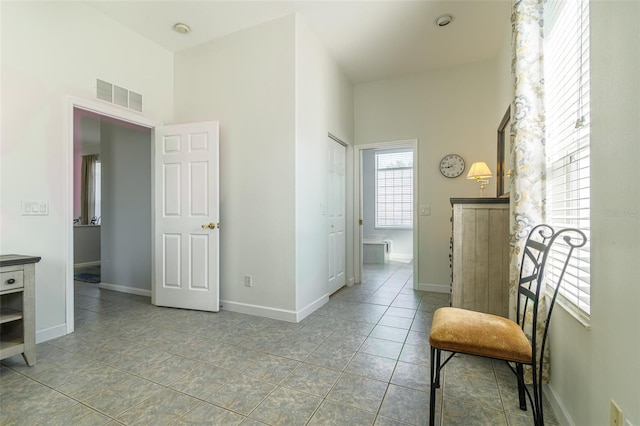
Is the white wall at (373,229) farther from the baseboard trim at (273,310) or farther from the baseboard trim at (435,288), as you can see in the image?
the baseboard trim at (273,310)

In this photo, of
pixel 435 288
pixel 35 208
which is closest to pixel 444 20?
pixel 435 288

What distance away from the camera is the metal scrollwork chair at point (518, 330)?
4.36ft

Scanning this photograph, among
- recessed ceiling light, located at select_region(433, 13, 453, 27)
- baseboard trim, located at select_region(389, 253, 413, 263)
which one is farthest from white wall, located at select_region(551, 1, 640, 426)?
baseboard trim, located at select_region(389, 253, 413, 263)

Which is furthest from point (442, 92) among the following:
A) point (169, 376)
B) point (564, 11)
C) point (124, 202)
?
point (124, 202)

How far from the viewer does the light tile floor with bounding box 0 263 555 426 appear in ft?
5.08

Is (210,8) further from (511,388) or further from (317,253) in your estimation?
(511,388)

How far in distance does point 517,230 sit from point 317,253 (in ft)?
6.54

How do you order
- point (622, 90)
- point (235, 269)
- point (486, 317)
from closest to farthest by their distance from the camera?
point (622, 90) → point (486, 317) → point (235, 269)

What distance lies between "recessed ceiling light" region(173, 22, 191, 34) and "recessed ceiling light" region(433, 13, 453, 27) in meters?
2.62

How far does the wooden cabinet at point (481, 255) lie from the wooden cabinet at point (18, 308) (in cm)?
321

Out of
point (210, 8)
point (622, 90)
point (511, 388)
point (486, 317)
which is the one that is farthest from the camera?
point (210, 8)

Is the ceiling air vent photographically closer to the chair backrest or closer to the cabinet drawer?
the cabinet drawer

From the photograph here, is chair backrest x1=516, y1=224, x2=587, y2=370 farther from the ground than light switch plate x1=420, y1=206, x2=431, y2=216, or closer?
closer

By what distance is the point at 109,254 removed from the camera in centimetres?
409
